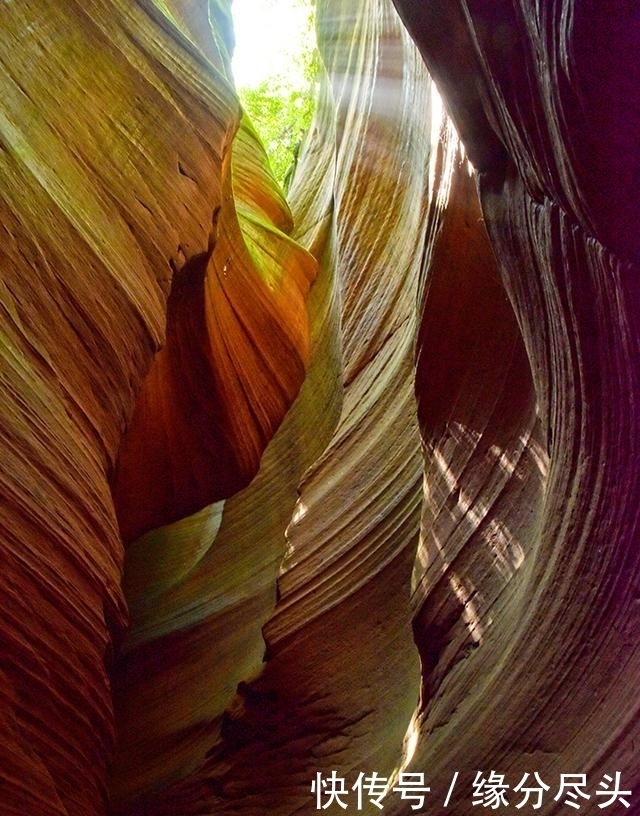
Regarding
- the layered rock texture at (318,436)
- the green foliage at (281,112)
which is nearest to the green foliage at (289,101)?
the green foliage at (281,112)

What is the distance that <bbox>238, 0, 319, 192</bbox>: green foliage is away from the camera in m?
8.52

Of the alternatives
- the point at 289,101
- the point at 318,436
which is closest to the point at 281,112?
the point at 289,101

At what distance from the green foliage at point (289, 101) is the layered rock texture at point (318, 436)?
2.69m

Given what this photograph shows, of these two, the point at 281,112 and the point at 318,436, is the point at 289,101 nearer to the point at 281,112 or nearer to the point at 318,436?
the point at 281,112

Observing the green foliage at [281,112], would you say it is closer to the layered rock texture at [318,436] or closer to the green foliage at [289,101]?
the green foliage at [289,101]

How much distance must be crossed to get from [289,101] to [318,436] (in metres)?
4.72

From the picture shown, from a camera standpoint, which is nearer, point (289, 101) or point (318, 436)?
point (318, 436)

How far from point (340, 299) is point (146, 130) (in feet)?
9.56

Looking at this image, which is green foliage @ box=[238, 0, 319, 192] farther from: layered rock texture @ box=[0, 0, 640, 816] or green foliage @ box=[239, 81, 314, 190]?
layered rock texture @ box=[0, 0, 640, 816]

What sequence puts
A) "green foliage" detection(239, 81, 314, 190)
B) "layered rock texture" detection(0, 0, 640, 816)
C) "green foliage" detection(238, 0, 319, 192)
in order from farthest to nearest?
1. "green foliage" detection(239, 81, 314, 190)
2. "green foliage" detection(238, 0, 319, 192)
3. "layered rock texture" detection(0, 0, 640, 816)

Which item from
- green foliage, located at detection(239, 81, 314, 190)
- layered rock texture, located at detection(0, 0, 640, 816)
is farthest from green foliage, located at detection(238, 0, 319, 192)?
layered rock texture, located at detection(0, 0, 640, 816)

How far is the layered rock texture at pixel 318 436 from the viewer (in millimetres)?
2295

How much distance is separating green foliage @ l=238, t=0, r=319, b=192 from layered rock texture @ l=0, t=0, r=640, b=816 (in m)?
2.69

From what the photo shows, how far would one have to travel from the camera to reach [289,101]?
8820 millimetres
